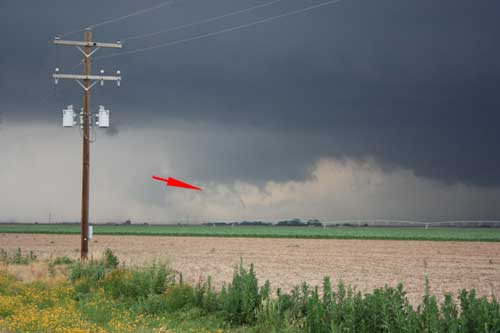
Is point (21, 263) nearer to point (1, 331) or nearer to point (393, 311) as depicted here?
point (1, 331)

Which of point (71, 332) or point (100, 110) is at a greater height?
point (100, 110)

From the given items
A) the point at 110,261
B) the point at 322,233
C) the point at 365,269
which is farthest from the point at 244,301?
the point at 322,233

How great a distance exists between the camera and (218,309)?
698 inches

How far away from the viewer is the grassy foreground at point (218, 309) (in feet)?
44.8

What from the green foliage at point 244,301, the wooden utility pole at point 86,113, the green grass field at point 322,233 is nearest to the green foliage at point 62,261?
the wooden utility pole at point 86,113

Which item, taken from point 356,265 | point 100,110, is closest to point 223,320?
point 100,110

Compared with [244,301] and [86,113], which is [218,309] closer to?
[244,301]

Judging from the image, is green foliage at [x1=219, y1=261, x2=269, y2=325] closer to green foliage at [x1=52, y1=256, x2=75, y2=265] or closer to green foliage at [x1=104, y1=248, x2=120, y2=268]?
green foliage at [x1=104, y1=248, x2=120, y2=268]

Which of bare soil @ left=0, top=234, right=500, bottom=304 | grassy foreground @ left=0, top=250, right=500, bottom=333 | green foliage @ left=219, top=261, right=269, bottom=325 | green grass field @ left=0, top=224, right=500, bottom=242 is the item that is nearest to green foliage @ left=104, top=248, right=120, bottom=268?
bare soil @ left=0, top=234, right=500, bottom=304

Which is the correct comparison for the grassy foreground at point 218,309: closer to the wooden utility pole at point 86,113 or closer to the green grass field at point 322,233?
the wooden utility pole at point 86,113

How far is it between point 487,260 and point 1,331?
3543 centimetres

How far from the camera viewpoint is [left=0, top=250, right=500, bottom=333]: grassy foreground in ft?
44.8

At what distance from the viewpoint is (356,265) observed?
37.2 m

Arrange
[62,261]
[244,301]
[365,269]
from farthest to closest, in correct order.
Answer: [365,269] → [62,261] → [244,301]
